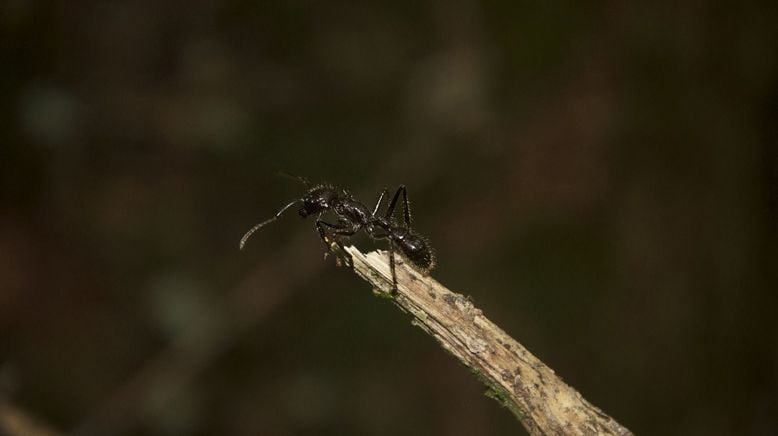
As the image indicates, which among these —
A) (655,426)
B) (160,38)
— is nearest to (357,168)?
(160,38)

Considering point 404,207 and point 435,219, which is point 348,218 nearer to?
point 404,207

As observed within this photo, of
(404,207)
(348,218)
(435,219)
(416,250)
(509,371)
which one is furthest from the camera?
(435,219)

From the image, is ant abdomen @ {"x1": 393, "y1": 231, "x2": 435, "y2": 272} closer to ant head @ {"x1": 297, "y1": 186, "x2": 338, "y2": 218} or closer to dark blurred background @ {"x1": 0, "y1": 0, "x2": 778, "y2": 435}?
ant head @ {"x1": 297, "y1": 186, "x2": 338, "y2": 218}

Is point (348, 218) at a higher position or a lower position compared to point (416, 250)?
lower

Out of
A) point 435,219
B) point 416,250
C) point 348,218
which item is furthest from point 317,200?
point 435,219

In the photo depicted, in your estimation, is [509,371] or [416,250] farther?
[416,250]

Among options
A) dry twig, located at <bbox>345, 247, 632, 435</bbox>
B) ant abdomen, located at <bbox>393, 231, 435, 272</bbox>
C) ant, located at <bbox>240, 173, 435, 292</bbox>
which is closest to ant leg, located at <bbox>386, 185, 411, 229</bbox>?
ant, located at <bbox>240, 173, 435, 292</bbox>
